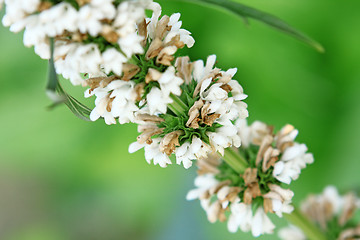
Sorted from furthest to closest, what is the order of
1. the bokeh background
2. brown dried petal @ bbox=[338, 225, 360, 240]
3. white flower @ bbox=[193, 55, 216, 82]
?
the bokeh background → brown dried petal @ bbox=[338, 225, 360, 240] → white flower @ bbox=[193, 55, 216, 82]

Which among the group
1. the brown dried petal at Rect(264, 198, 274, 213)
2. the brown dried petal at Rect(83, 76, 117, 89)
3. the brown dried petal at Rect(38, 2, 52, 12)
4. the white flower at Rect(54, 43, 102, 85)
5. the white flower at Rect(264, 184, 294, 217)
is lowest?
the brown dried petal at Rect(264, 198, 274, 213)

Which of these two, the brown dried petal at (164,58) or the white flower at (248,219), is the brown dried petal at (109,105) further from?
the white flower at (248,219)

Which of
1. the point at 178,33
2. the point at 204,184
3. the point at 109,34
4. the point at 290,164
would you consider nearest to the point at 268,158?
the point at 290,164

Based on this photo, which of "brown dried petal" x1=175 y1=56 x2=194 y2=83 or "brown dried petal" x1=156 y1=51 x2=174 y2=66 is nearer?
"brown dried petal" x1=156 y1=51 x2=174 y2=66

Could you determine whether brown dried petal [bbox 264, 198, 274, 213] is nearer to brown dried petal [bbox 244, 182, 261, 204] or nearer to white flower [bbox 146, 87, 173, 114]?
brown dried petal [bbox 244, 182, 261, 204]

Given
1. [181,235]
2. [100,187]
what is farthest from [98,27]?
[181,235]

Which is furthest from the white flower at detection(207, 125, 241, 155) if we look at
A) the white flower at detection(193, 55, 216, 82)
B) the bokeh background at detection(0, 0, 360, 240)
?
the bokeh background at detection(0, 0, 360, 240)

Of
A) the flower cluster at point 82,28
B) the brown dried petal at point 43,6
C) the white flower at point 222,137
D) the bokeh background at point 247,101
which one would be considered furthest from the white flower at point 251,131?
the bokeh background at point 247,101
